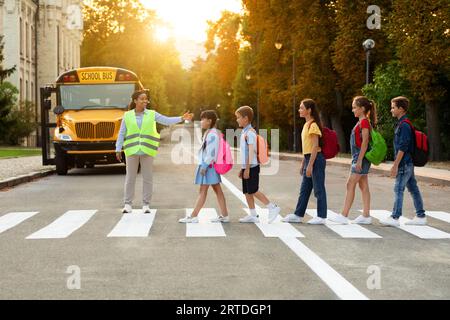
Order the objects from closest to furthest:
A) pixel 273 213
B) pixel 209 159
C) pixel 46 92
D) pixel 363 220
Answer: pixel 209 159
pixel 363 220
pixel 273 213
pixel 46 92

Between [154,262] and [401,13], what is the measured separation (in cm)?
2201

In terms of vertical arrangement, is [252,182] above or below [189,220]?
above

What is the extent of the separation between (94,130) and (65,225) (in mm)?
11365

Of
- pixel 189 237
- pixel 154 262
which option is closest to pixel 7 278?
pixel 154 262

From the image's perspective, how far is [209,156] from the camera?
10359 millimetres

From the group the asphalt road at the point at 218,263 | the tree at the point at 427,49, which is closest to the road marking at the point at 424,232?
A: the asphalt road at the point at 218,263

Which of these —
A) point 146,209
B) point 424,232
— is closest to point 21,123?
point 146,209

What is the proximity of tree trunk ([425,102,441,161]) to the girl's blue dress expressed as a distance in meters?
20.4

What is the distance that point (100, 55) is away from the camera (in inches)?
2835

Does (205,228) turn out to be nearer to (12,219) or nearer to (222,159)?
(222,159)

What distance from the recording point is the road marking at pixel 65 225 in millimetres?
9352

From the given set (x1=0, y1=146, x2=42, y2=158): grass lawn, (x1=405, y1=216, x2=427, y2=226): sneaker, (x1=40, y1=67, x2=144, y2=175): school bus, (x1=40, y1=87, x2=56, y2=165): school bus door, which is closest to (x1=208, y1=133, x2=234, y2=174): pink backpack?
(x1=405, y1=216, x2=427, y2=226): sneaker

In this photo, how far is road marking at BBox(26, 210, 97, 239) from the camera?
9.35 metres

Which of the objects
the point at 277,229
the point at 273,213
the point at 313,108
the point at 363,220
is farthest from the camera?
the point at 273,213
